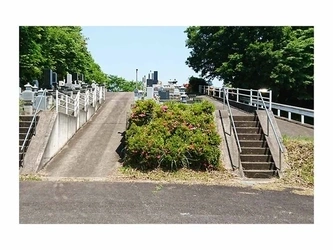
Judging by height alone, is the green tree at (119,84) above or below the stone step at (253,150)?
above

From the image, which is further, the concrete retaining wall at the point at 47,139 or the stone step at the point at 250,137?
the stone step at the point at 250,137

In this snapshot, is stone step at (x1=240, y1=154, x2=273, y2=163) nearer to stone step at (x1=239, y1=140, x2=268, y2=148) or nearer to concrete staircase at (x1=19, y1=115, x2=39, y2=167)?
stone step at (x1=239, y1=140, x2=268, y2=148)

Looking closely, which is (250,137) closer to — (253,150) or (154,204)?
(253,150)

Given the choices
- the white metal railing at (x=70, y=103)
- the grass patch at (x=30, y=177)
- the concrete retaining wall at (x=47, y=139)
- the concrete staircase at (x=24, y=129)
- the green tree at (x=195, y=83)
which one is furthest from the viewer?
the green tree at (x=195, y=83)

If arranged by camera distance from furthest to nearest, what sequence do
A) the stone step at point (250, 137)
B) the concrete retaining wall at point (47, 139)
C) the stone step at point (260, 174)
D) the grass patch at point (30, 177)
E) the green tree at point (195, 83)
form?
the green tree at point (195, 83) → the stone step at point (250, 137) → the concrete retaining wall at point (47, 139) → the stone step at point (260, 174) → the grass patch at point (30, 177)

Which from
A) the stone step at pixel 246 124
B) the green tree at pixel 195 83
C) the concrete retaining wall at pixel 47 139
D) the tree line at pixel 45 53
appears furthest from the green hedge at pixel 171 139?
the green tree at pixel 195 83

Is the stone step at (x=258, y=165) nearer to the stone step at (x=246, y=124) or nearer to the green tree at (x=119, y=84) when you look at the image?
the stone step at (x=246, y=124)

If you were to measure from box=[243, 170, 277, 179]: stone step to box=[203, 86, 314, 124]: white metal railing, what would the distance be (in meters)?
1.96

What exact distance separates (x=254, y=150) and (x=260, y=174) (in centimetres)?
71

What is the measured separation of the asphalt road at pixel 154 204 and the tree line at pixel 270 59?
12.3m

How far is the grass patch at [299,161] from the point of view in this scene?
721 centimetres

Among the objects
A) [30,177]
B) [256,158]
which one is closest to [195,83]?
[256,158]

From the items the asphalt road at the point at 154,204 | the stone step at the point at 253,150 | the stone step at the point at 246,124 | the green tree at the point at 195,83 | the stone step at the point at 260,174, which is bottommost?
the asphalt road at the point at 154,204

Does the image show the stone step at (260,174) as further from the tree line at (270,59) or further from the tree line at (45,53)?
the tree line at (270,59)
